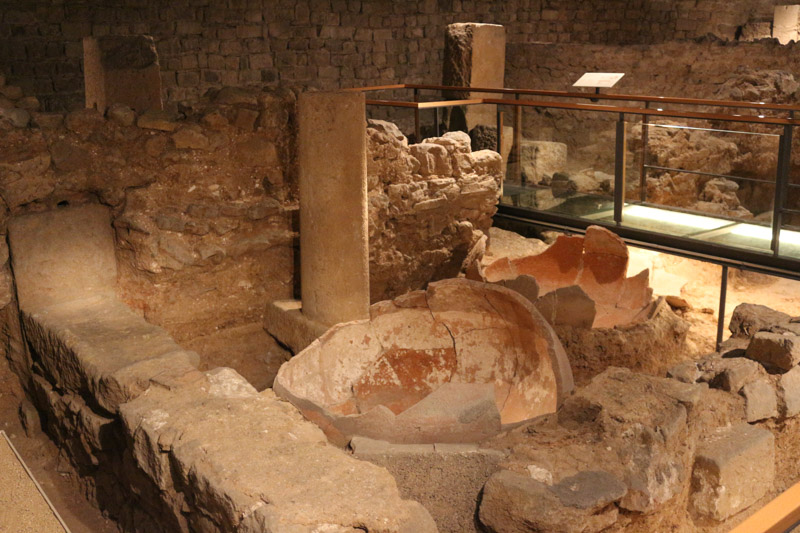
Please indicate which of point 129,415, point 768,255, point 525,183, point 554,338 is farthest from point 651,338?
point 129,415

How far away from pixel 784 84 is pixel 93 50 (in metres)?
7.27

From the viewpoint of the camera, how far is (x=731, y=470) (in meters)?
3.18

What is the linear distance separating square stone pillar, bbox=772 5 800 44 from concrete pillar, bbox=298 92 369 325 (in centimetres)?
1394

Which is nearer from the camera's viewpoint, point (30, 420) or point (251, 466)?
point (251, 466)

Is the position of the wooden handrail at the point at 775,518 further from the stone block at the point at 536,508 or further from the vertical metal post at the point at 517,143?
the vertical metal post at the point at 517,143

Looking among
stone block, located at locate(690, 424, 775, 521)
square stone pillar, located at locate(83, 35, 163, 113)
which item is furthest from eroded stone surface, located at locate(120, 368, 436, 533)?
square stone pillar, located at locate(83, 35, 163, 113)

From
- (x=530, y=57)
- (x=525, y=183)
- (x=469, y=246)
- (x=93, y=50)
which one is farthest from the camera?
(x=530, y=57)

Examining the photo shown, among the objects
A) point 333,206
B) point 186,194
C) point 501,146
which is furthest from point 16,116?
point 501,146

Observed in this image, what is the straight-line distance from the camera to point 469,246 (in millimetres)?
6836

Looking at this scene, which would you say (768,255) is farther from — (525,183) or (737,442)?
(737,442)

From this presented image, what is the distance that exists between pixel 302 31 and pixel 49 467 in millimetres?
9008

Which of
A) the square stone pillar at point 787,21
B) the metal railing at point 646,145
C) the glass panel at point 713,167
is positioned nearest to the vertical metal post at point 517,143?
the metal railing at point 646,145

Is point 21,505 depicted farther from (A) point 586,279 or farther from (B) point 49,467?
(A) point 586,279

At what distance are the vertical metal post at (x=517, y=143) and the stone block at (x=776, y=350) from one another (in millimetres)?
4017
